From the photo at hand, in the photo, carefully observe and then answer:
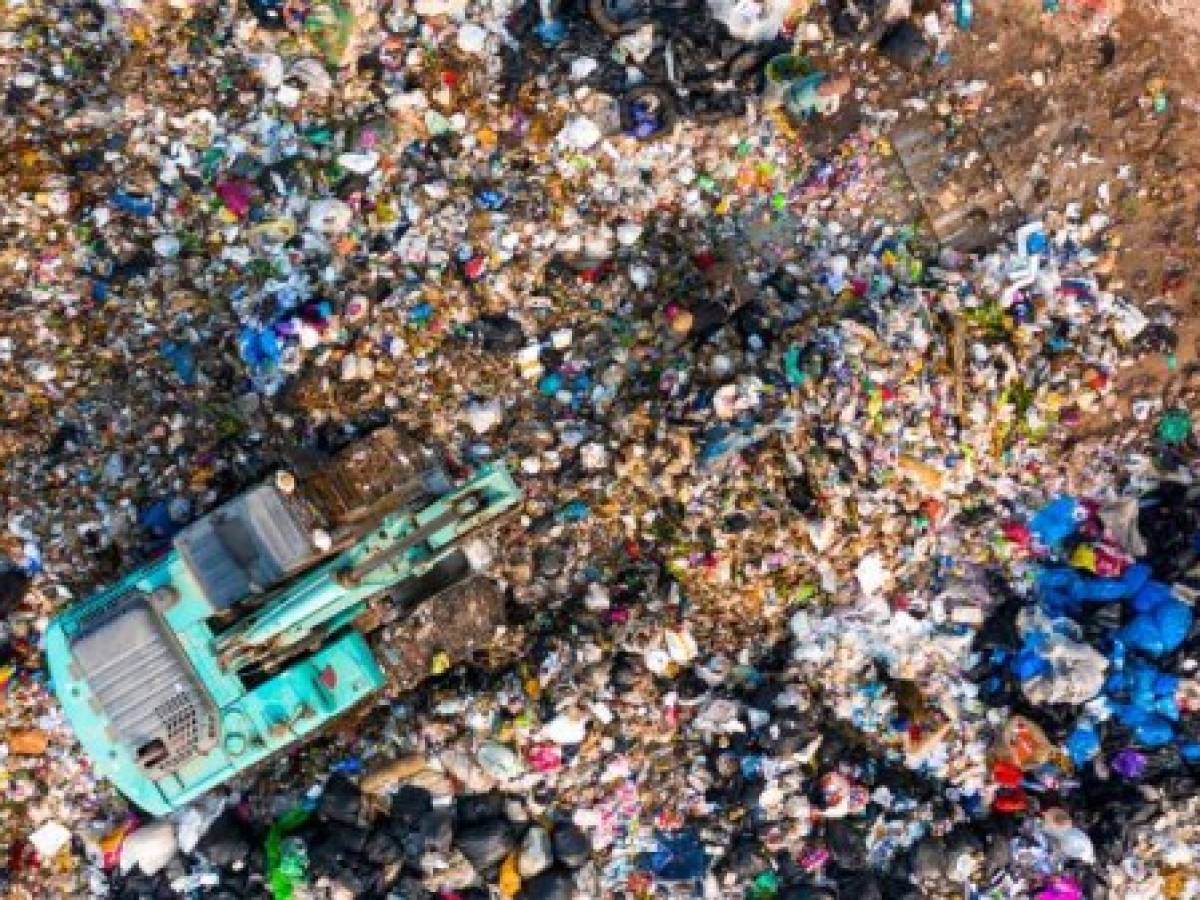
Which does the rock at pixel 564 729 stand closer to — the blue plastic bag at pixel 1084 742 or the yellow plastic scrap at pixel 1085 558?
the blue plastic bag at pixel 1084 742

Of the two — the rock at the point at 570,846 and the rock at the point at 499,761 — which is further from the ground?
the rock at the point at 499,761

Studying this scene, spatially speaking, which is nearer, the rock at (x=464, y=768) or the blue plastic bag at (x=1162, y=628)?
the rock at (x=464, y=768)

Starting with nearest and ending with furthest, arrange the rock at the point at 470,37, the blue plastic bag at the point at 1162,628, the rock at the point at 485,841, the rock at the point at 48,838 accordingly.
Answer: the rock at the point at 485,841 → the rock at the point at 48,838 → the blue plastic bag at the point at 1162,628 → the rock at the point at 470,37

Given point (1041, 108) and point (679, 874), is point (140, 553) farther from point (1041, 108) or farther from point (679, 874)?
point (1041, 108)

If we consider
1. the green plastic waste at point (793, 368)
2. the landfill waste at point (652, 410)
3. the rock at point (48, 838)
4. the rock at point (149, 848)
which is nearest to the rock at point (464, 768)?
the landfill waste at point (652, 410)

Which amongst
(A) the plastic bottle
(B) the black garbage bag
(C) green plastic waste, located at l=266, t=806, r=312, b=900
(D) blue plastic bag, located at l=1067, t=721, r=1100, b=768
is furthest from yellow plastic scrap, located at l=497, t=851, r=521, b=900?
(A) the plastic bottle

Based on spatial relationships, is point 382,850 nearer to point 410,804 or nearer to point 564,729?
point 410,804
